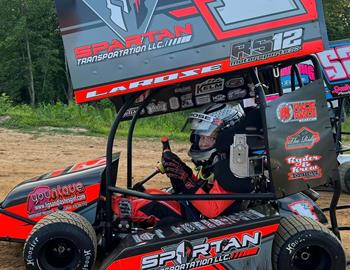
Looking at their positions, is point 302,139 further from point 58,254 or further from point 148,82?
point 58,254

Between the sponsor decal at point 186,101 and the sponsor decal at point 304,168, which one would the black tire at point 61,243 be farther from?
the sponsor decal at point 304,168

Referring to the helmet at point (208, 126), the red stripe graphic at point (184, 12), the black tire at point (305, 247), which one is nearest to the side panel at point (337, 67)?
the helmet at point (208, 126)

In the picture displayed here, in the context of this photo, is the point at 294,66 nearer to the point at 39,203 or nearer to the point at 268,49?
the point at 268,49

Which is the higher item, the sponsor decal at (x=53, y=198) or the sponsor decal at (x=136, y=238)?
the sponsor decal at (x=53, y=198)

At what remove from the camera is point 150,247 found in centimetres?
364

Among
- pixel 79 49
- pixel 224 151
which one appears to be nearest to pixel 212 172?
pixel 224 151

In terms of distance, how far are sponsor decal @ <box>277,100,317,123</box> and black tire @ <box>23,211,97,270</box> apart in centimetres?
160

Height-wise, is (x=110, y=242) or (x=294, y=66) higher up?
(x=294, y=66)

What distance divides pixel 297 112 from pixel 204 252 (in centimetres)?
116

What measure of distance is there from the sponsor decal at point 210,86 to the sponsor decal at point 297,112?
79 cm

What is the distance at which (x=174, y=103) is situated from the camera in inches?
179

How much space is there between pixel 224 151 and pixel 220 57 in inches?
30.2

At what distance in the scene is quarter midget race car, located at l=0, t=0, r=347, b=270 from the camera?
3516 millimetres

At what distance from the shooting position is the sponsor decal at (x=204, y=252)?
365cm
